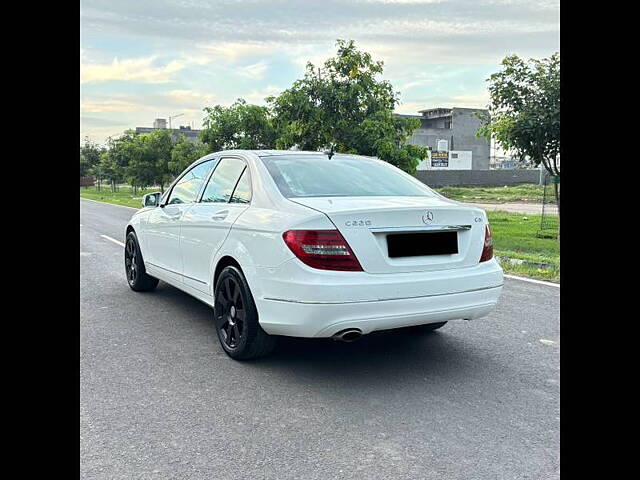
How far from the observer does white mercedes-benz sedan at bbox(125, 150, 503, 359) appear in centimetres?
397

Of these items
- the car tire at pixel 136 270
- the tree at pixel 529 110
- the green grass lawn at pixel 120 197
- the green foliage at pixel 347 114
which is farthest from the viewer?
Answer: the green grass lawn at pixel 120 197

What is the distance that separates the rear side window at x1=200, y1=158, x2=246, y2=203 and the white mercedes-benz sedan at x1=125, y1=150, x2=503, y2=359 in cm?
1

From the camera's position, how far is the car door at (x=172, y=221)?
5.82 m

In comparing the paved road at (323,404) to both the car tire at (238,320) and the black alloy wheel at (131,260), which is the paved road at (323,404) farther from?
the black alloy wheel at (131,260)

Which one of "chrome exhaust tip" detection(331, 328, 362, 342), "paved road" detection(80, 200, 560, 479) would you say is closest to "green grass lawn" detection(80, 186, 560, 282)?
"paved road" detection(80, 200, 560, 479)

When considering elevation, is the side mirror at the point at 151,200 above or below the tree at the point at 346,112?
below

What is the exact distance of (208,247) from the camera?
5.07 metres

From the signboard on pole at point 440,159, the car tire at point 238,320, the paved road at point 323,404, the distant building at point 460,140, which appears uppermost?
the distant building at point 460,140

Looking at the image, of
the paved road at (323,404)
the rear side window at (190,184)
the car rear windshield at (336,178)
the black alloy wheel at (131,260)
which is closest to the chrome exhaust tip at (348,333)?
the paved road at (323,404)

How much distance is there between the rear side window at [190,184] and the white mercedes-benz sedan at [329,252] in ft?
1.32

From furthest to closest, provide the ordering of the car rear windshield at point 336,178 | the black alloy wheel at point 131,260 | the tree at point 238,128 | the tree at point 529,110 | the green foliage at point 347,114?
the tree at point 238,128 < the green foliage at point 347,114 < the tree at point 529,110 < the black alloy wheel at point 131,260 < the car rear windshield at point 336,178
